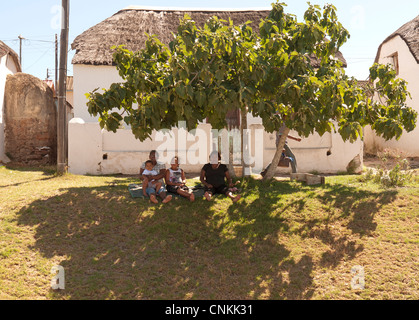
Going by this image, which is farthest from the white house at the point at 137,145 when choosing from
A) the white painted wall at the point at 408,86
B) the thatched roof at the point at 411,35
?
the thatched roof at the point at 411,35

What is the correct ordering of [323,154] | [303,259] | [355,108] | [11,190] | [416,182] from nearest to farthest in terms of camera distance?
[303,259], [355,108], [11,190], [416,182], [323,154]

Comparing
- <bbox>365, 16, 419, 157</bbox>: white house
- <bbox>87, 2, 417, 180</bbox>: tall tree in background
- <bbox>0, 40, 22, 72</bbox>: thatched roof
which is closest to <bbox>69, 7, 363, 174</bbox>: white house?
<bbox>0, 40, 22, 72</bbox>: thatched roof

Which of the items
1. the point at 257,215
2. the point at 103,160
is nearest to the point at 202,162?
the point at 103,160

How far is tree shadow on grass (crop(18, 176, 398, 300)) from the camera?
203 inches

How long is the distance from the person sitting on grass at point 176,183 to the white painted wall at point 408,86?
9.10m

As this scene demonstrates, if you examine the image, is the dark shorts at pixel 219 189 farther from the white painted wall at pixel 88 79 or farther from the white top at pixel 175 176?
the white painted wall at pixel 88 79

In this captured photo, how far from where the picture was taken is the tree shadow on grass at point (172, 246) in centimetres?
516

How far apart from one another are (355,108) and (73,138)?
286 inches

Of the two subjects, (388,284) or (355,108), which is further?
(355,108)

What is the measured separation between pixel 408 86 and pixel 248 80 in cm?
1101

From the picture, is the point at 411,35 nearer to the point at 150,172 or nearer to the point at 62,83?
the point at 150,172

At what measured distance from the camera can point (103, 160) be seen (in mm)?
10984

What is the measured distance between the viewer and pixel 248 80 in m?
6.87

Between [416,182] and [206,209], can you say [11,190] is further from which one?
[416,182]
